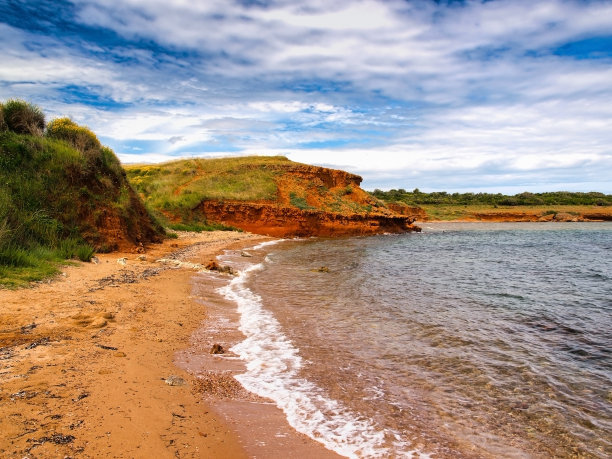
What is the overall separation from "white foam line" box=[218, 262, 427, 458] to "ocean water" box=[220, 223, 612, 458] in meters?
0.02

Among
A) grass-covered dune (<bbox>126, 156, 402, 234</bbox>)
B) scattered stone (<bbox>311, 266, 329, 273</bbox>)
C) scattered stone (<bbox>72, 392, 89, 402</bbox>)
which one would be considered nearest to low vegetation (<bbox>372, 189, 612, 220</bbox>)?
grass-covered dune (<bbox>126, 156, 402, 234</bbox>)

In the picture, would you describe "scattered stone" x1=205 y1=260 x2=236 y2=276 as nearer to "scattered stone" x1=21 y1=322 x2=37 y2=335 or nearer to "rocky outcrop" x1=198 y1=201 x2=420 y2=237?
"scattered stone" x1=21 y1=322 x2=37 y2=335

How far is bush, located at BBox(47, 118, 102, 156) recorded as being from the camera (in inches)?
557

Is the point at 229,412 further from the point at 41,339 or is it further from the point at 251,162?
the point at 251,162

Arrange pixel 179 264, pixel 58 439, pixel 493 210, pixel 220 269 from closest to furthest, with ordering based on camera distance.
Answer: pixel 58 439 → pixel 179 264 → pixel 220 269 → pixel 493 210

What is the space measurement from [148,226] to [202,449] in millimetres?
15449

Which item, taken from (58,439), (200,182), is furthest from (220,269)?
(200,182)

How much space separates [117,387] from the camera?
13.4 feet

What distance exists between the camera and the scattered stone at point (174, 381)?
14.8 ft

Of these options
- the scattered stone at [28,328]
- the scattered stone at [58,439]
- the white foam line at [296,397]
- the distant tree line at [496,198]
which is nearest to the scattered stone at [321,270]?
the white foam line at [296,397]

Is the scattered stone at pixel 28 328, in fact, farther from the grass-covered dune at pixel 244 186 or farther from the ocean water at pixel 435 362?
the grass-covered dune at pixel 244 186

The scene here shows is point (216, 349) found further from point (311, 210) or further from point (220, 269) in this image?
point (311, 210)

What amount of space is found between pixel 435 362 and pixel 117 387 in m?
4.37

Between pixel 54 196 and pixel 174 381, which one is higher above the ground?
pixel 54 196
